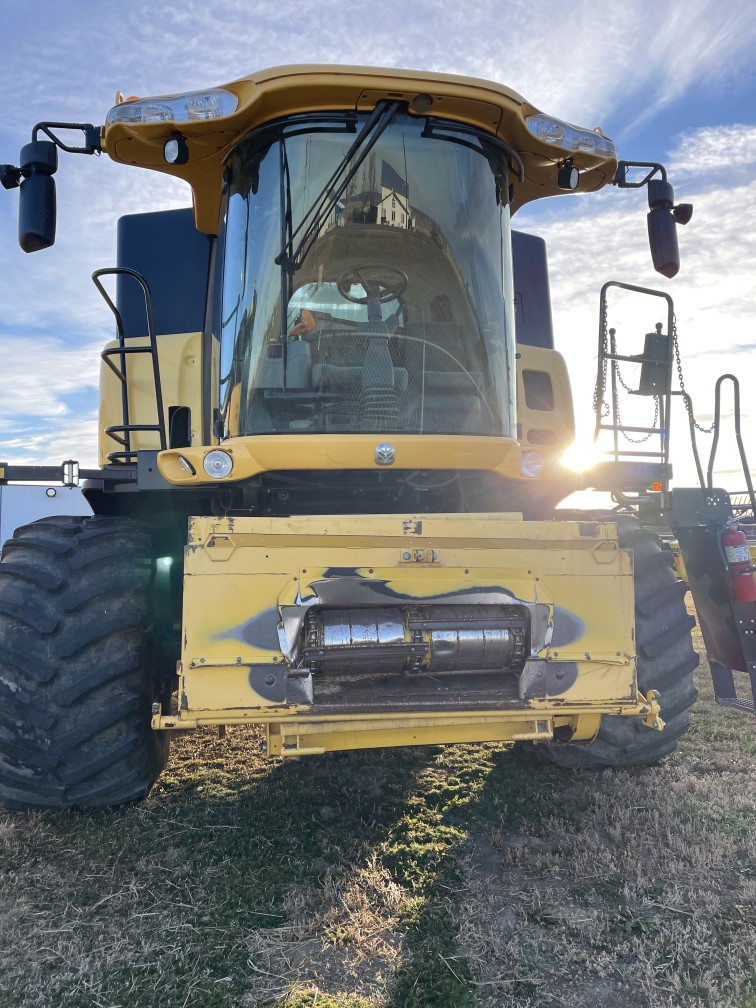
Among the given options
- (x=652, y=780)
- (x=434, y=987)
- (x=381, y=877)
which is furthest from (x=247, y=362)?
(x=652, y=780)

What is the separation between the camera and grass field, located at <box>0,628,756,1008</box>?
2086mm

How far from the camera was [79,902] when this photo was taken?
8.20ft

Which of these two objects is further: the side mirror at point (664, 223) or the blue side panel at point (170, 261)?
the blue side panel at point (170, 261)

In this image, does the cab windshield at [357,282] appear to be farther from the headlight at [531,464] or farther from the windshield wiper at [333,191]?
the headlight at [531,464]

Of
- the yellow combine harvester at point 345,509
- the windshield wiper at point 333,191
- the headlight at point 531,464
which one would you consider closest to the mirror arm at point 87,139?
the yellow combine harvester at point 345,509

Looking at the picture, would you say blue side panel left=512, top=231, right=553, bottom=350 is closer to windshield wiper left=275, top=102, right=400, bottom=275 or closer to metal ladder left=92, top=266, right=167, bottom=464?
windshield wiper left=275, top=102, right=400, bottom=275

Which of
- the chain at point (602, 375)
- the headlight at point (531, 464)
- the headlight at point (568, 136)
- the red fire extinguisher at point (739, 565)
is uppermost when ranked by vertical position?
the headlight at point (568, 136)

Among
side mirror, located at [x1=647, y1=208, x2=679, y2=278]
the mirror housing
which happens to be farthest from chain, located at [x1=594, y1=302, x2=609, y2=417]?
the mirror housing

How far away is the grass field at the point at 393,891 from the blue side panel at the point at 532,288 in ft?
10.4

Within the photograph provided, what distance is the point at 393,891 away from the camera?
2.55 metres

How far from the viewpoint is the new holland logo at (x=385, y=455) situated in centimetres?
292

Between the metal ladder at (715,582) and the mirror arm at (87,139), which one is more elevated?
the mirror arm at (87,139)

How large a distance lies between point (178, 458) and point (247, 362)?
1.60ft

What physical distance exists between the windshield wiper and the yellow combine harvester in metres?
0.01
